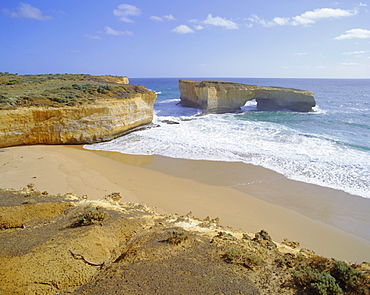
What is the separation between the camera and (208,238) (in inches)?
229

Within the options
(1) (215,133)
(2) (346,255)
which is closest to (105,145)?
(1) (215,133)

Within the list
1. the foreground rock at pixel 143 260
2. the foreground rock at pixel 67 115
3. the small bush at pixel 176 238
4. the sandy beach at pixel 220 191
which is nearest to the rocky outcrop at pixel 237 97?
the foreground rock at pixel 67 115

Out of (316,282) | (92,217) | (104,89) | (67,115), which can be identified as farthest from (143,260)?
(104,89)

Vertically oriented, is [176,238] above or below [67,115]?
below

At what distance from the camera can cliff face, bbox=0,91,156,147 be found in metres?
14.8

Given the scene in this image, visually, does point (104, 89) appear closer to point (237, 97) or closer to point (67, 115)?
point (67, 115)

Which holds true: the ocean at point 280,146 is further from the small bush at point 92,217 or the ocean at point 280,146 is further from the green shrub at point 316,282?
the small bush at point 92,217

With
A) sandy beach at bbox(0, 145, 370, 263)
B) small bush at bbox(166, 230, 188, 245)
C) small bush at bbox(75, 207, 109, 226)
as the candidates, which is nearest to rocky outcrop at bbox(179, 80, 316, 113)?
sandy beach at bbox(0, 145, 370, 263)

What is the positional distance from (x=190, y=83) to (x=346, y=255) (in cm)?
3104

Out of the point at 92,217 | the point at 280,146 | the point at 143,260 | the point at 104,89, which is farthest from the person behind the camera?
the point at 104,89

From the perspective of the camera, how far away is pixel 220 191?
10.1m

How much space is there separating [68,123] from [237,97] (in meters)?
23.3

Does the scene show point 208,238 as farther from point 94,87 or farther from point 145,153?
point 94,87

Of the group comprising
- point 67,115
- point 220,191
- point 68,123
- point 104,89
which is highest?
point 104,89
